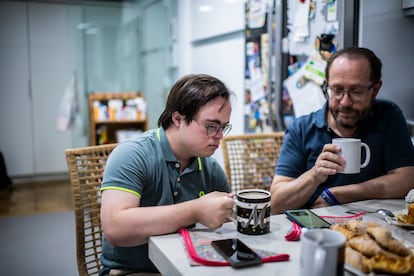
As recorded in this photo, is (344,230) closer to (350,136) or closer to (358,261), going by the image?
(358,261)

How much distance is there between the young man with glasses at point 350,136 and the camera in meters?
1.50

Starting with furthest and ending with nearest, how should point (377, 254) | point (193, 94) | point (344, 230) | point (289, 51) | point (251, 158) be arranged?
point (289, 51) → point (251, 158) → point (193, 94) → point (344, 230) → point (377, 254)

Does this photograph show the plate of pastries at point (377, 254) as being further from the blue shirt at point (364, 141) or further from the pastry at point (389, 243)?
the blue shirt at point (364, 141)

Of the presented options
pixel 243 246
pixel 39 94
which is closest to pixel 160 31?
pixel 39 94

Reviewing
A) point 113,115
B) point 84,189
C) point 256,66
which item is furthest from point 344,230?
point 113,115

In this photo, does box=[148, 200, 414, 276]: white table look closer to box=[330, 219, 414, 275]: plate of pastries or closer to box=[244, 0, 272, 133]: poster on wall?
box=[330, 219, 414, 275]: plate of pastries

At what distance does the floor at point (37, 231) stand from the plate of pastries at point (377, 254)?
2.16m

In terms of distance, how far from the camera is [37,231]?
3.46 metres

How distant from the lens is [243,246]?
973mm

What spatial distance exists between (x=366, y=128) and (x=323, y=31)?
2.32 ft

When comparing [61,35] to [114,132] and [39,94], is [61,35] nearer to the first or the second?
[39,94]

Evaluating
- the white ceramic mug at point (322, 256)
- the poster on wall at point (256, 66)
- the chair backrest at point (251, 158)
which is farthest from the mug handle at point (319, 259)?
the poster on wall at point (256, 66)

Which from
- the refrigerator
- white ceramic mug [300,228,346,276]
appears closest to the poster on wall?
the refrigerator

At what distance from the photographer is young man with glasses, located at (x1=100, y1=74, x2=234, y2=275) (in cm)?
110
